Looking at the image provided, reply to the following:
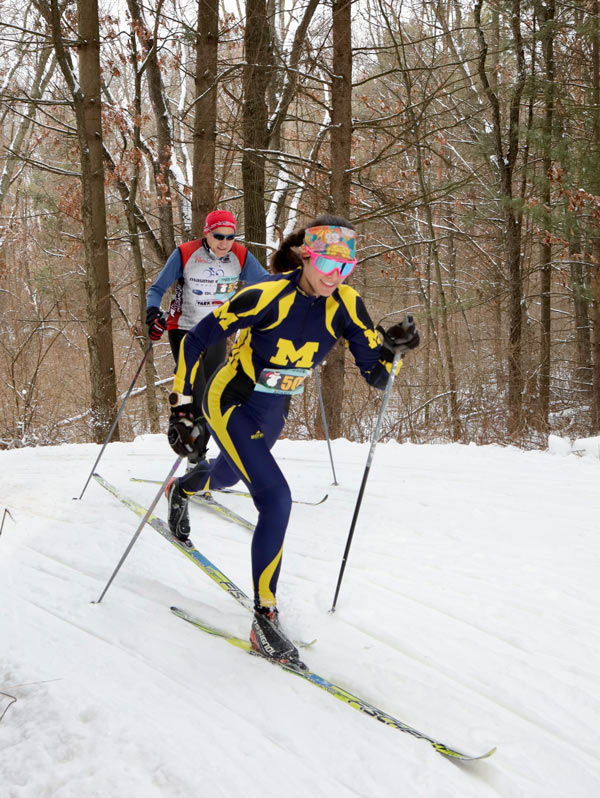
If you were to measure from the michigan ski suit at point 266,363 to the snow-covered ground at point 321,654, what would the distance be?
0.55 metres

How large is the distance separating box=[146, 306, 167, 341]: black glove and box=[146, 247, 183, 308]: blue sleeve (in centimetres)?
7

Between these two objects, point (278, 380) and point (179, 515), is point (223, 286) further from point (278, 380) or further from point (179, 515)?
point (278, 380)

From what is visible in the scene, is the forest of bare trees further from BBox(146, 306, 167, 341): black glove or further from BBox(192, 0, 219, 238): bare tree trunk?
BBox(146, 306, 167, 341): black glove

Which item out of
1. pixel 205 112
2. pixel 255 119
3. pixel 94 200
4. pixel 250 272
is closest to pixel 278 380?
pixel 250 272

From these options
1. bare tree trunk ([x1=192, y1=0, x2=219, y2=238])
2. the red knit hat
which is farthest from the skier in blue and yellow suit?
bare tree trunk ([x1=192, y1=0, x2=219, y2=238])

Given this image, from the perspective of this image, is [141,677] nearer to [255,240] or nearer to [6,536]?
[6,536]

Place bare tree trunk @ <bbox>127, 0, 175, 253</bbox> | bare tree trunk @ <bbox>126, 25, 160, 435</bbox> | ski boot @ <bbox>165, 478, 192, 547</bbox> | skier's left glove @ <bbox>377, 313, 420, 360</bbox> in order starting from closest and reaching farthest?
skier's left glove @ <bbox>377, 313, 420, 360</bbox> → ski boot @ <bbox>165, 478, 192, 547</bbox> → bare tree trunk @ <bbox>127, 0, 175, 253</bbox> → bare tree trunk @ <bbox>126, 25, 160, 435</bbox>

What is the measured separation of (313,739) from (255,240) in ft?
26.5

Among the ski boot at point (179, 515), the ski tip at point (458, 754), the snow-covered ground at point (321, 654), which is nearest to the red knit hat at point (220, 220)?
the ski boot at point (179, 515)

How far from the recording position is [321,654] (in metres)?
2.80

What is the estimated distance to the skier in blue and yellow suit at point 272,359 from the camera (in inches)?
110

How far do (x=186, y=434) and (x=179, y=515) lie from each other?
1.26 metres

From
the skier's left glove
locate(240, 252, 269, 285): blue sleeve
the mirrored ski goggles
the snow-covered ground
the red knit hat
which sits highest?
the red knit hat

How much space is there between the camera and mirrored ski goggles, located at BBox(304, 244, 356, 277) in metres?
2.86
